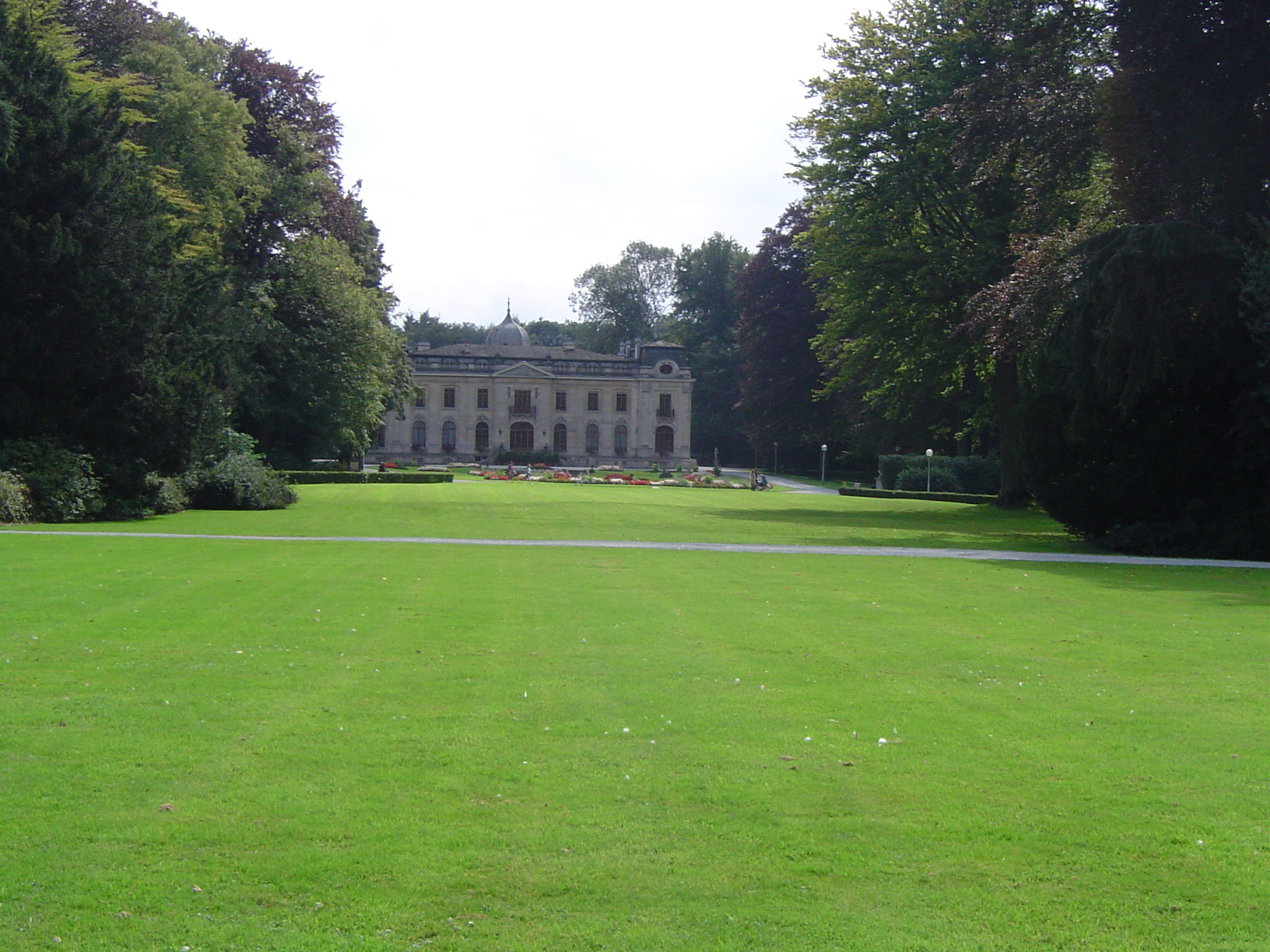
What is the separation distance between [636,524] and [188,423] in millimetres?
10151

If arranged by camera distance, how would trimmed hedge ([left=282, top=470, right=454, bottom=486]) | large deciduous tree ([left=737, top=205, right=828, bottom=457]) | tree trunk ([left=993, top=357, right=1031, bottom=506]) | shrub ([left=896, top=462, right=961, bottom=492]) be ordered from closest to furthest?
tree trunk ([left=993, top=357, right=1031, bottom=506]), trimmed hedge ([left=282, top=470, right=454, bottom=486]), shrub ([left=896, top=462, right=961, bottom=492]), large deciduous tree ([left=737, top=205, right=828, bottom=457])

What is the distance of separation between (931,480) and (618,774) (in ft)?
165

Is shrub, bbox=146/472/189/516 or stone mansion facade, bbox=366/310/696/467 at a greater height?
stone mansion facade, bbox=366/310/696/467

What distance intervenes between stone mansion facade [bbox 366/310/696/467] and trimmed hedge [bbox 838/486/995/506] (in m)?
42.9

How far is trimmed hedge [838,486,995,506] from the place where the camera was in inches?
1706

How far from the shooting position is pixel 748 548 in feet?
65.2

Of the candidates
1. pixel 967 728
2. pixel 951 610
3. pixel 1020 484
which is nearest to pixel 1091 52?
pixel 1020 484

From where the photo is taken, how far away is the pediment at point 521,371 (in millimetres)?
99438

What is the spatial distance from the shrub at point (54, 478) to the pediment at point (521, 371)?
7563 centimetres

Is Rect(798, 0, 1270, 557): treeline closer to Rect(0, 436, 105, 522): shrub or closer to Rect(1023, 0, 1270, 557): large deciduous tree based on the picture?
Rect(1023, 0, 1270, 557): large deciduous tree

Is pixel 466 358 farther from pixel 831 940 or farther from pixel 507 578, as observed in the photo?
pixel 831 940

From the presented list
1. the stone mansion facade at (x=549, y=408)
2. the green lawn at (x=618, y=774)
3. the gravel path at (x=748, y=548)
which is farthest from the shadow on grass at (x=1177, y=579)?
the stone mansion facade at (x=549, y=408)

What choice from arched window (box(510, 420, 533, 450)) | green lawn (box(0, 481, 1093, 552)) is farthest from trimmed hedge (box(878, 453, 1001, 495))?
arched window (box(510, 420, 533, 450))

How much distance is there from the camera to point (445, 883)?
4363 millimetres
